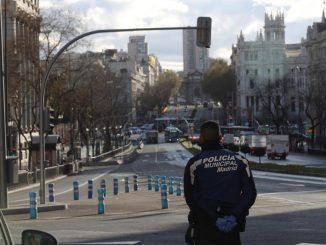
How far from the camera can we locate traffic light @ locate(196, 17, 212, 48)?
24359 mm

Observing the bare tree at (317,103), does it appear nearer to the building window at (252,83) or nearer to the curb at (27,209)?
the building window at (252,83)

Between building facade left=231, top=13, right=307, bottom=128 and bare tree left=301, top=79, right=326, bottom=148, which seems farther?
building facade left=231, top=13, right=307, bottom=128

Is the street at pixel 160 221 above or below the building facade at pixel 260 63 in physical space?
below

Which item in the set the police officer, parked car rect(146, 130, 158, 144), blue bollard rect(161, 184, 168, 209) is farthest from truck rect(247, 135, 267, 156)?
the police officer

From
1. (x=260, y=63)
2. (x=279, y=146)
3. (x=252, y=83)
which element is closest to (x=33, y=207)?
(x=279, y=146)

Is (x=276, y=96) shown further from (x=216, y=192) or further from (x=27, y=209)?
(x=216, y=192)

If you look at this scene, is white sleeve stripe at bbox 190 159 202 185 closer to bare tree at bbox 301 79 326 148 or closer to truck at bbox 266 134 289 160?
truck at bbox 266 134 289 160

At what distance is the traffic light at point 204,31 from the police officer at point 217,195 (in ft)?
59.6

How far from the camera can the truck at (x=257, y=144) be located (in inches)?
3121

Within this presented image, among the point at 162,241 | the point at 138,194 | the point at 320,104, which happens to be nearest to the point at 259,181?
the point at 138,194

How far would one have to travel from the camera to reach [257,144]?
3150 inches

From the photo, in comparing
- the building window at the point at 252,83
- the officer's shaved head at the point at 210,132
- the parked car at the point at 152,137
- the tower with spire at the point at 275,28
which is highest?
the tower with spire at the point at 275,28

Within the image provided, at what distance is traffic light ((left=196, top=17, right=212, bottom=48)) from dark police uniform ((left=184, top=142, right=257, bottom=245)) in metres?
18.2

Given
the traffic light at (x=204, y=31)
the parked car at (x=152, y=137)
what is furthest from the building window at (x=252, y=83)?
the traffic light at (x=204, y=31)
